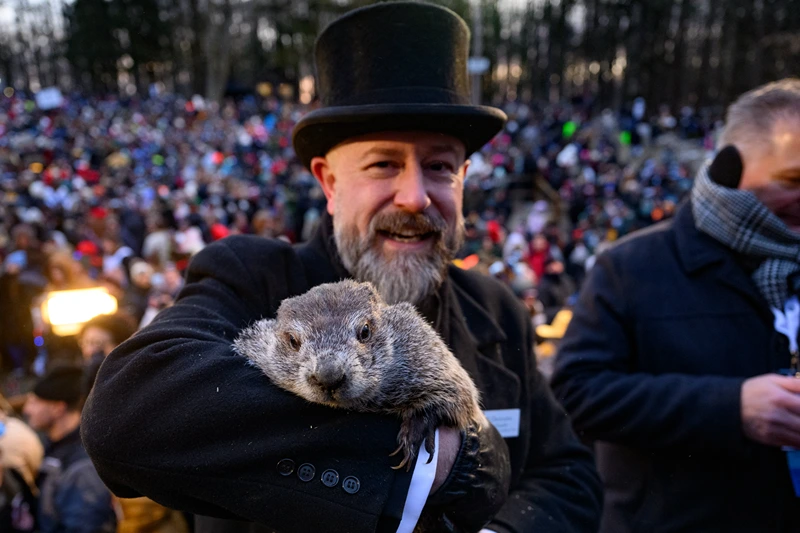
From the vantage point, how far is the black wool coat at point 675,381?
97.3 inches

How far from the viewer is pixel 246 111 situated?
138 feet

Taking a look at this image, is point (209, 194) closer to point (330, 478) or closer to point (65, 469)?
point (65, 469)

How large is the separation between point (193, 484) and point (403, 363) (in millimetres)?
640

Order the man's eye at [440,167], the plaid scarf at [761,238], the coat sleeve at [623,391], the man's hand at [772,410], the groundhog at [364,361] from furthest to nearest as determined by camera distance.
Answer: the plaid scarf at [761,238], the coat sleeve at [623,391], the man's hand at [772,410], the man's eye at [440,167], the groundhog at [364,361]

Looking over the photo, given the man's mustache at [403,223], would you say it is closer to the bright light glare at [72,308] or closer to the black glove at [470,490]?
the black glove at [470,490]

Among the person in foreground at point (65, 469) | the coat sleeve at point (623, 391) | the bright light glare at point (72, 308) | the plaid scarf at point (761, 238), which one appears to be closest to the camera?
the coat sleeve at point (623, 391)

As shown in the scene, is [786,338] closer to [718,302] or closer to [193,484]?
[718,302]

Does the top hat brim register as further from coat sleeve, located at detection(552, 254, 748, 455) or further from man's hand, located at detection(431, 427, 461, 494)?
coat sleeve, located at detection(552, 254, 748, 455)

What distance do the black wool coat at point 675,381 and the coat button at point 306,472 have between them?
65.2 inches

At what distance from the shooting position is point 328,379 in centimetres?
147

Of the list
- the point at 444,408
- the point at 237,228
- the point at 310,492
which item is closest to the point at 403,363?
the point at 444,408

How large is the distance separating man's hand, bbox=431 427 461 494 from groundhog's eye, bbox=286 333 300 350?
0.48m

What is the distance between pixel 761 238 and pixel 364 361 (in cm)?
207

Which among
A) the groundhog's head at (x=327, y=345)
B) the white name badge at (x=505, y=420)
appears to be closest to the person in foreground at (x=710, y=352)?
the white name badge at (x=505, y=420)
